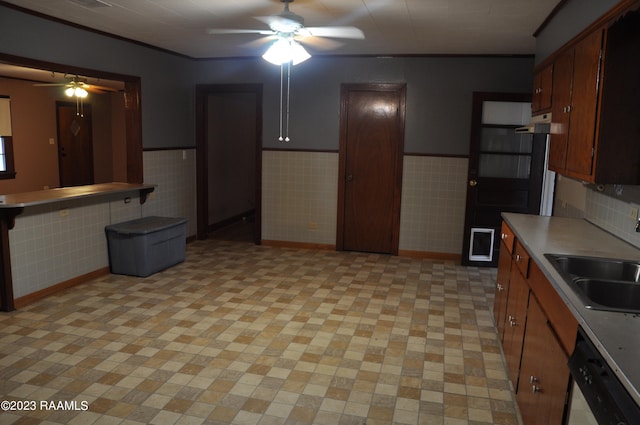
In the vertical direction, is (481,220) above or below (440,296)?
above

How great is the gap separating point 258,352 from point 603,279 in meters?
2.15

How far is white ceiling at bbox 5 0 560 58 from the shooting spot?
3666mm

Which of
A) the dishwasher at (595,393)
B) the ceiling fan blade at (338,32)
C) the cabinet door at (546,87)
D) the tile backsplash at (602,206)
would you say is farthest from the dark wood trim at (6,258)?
the tile backsplash at (602,206)

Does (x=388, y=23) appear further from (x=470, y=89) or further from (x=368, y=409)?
(x=368, y=409)

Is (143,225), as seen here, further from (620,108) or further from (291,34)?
(620,108)

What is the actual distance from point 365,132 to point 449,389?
3777 millimetres

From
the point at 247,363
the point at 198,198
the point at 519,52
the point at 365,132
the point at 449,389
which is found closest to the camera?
the point at 449,389

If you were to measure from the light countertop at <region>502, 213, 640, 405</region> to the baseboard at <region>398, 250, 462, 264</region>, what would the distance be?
2.20m

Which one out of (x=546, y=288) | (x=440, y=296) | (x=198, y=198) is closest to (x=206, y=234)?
(x=198, y=198)

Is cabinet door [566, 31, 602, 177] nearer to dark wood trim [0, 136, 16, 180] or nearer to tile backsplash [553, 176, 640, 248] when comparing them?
tile backsplash [553, 176, 640, 248]

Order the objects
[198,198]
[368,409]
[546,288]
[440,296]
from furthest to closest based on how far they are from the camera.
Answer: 1. [198,198]
2. [440,296]
3. [368,409]
4. [546,288]

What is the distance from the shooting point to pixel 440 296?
15.1ft

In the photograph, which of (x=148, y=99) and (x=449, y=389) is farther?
(x=148, y=99)

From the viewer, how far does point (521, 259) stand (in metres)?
2.89
